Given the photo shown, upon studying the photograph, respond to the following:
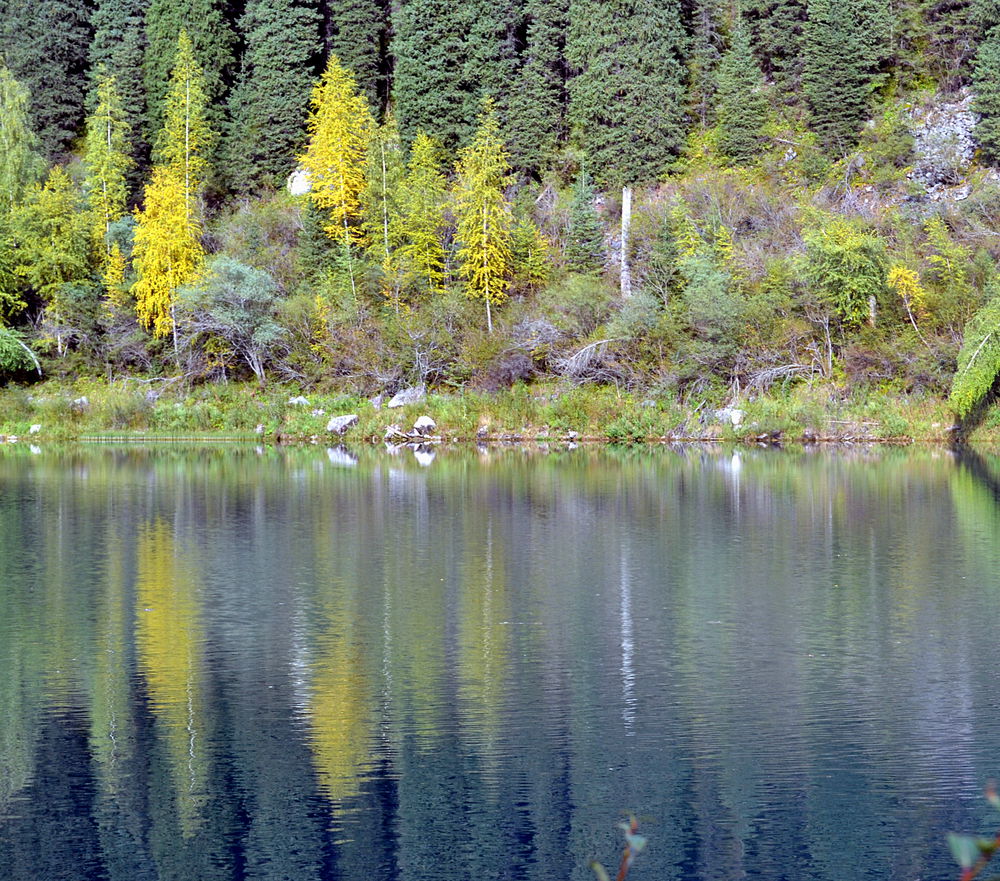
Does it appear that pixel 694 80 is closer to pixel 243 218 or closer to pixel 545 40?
pixel 545 40

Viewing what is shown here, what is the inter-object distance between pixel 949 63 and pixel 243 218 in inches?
1321

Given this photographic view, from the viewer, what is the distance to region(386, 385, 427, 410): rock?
171 feet

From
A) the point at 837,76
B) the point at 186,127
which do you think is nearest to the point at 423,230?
the point at 186,127

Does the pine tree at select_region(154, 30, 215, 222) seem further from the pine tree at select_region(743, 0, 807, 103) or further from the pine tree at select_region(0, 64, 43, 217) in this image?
Answer: the pine tree at select_region(743, 0, 807, 103)

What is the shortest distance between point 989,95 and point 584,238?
57.4 ft

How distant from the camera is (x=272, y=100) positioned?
216 ft

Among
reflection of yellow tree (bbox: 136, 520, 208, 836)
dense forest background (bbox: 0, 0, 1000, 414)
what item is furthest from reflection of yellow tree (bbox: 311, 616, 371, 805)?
dense forest background (bbox: 0, 0, 1000, 414)

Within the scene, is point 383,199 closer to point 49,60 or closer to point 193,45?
point 193,45

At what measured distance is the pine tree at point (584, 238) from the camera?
2175 inches

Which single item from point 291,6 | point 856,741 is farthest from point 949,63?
point 856,741

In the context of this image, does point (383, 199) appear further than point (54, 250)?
No

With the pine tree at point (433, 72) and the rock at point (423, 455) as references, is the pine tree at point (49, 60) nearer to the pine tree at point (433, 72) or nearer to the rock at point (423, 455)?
the pine tree at point (433, 72)

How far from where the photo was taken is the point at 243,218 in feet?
204

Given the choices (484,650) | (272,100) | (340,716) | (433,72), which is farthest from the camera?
(272,100)
